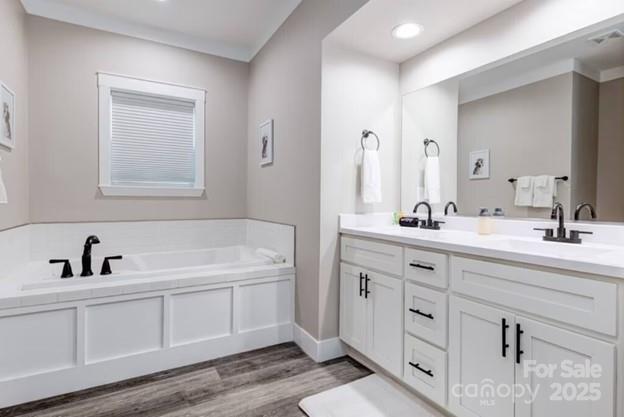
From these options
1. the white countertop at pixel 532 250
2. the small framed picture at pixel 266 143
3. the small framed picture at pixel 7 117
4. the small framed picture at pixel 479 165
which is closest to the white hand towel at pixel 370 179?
the white countertop at pixel 532 250

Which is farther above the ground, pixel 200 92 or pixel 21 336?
pixel 200 92

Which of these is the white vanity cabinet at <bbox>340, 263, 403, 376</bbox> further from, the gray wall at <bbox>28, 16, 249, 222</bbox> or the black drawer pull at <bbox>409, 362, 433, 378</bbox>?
the gray wall at <bbox>28, 16, 249, 222</bbox>

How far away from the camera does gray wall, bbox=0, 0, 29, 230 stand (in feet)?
7.28

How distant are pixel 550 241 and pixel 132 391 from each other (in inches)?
97.3

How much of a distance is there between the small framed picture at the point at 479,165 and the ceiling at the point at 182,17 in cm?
178

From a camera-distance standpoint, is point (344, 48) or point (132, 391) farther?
point (344, 48)

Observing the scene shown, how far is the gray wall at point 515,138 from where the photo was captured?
1835 millimetres

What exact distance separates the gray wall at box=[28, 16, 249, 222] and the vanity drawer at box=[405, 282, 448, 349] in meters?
2.33

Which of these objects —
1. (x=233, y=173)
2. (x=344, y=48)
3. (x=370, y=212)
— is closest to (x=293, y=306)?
(x=370, y=212)

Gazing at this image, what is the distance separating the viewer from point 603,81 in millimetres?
1678

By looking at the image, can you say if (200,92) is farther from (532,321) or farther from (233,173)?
(532,321)

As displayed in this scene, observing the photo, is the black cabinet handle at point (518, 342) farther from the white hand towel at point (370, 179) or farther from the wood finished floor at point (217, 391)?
the white hand towel at point (370, 179)

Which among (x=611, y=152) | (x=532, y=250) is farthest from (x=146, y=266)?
(x=611, y=152)

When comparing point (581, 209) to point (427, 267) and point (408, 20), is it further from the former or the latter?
point (408, 20)
